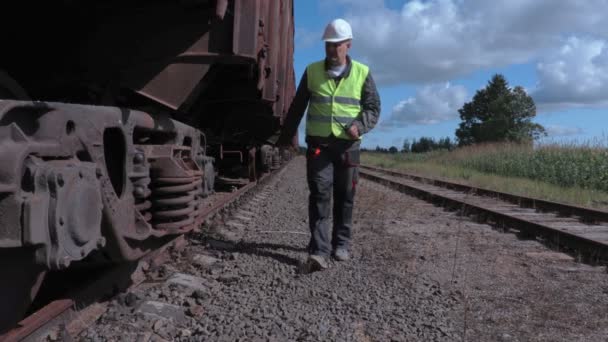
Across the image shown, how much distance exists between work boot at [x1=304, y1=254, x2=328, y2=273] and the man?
0.46 ft

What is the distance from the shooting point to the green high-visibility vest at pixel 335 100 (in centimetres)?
427

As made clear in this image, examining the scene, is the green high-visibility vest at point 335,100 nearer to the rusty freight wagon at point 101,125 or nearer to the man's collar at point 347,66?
the man's collar at point 347,66

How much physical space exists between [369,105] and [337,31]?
25.5 inches

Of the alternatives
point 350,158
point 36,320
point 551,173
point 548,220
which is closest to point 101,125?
point 36,320

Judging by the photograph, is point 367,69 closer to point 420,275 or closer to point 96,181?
point 420,275

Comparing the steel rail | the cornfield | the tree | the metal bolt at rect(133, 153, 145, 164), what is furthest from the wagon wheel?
the tree

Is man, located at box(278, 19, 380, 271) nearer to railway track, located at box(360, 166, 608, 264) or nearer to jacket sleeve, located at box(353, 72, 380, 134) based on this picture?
jacket sleeve, located at box(353, 72, 380, 134)

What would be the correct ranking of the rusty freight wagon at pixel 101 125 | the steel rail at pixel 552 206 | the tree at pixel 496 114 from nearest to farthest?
the rusty freight wagon at pixel 101 125
the steel rail at pixel 552 206
the tree at pixel 496 114

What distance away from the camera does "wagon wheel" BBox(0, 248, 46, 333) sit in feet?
6.42

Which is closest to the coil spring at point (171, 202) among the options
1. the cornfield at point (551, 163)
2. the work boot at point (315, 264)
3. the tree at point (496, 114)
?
the work boot at point (315, 264)

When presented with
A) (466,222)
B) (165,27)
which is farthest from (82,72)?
(466,222)

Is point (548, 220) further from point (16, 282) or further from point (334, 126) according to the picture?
point (16, 282)

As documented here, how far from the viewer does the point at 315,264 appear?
400 cm

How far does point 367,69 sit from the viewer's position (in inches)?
172
